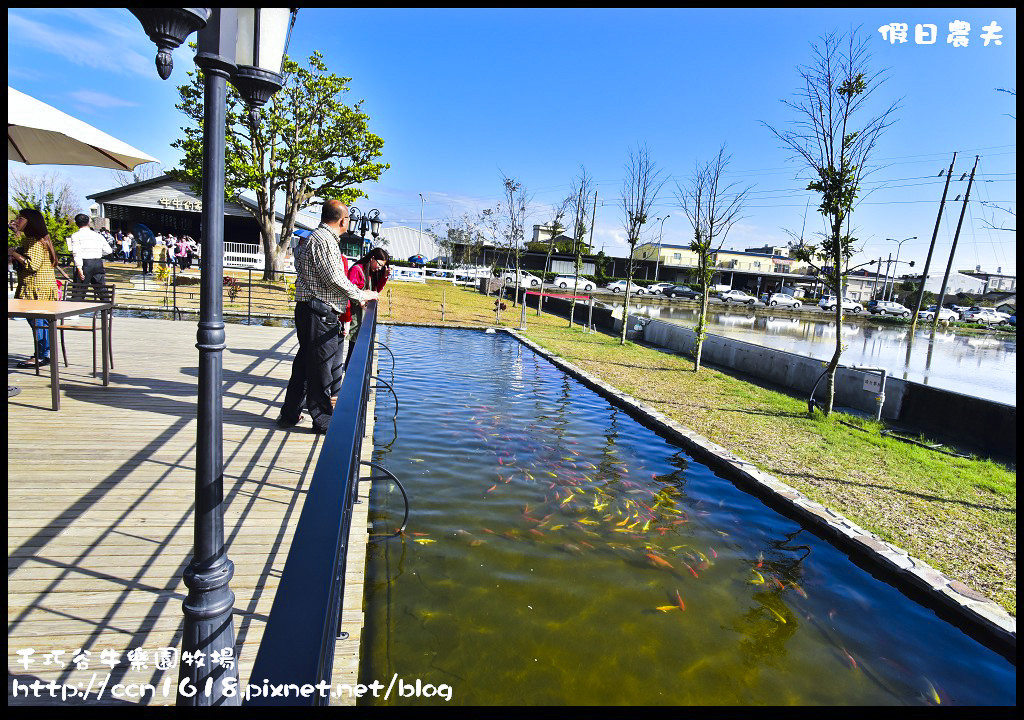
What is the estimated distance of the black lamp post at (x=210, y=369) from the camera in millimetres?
1792

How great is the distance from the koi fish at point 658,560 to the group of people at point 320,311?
289 cm

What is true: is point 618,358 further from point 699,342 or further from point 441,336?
point 441,336

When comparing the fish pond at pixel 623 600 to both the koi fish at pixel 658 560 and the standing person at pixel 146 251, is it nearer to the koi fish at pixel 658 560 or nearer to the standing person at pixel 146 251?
the koi fish at pixel 658 560

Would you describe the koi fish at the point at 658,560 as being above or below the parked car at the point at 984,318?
below

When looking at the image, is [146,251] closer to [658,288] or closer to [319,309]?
[319,309]

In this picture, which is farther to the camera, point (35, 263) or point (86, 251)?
point (86, 251)

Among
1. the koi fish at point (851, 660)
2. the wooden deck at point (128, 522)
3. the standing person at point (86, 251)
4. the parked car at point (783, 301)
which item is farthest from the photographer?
the parked car at point (783, 301)

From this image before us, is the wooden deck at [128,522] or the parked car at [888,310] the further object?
the parked car at [888,310]

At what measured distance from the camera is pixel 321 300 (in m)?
5.02

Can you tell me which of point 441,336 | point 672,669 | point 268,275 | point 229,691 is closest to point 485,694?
point 672,669

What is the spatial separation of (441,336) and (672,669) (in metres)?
13.4

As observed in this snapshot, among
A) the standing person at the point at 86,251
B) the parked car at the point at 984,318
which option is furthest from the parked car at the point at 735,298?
the standing person at the point at 86,251

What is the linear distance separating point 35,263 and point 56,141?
4.08ft

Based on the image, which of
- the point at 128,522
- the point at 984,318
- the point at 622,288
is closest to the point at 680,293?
the point at 622,288
